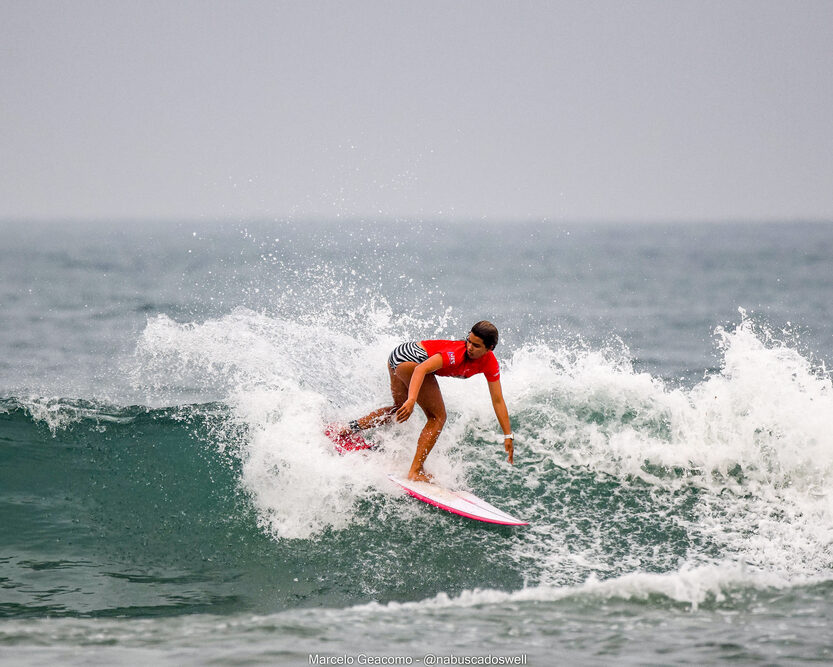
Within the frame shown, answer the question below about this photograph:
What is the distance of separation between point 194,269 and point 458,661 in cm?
4051

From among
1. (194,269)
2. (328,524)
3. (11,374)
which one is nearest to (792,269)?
(194,269)

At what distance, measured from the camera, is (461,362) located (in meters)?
7.51

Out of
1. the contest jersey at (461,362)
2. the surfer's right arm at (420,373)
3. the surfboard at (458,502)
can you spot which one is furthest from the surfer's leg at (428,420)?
the surfer's right arm at (420,373)

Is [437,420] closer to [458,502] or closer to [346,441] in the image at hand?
[458,502]

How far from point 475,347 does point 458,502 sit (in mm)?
1461

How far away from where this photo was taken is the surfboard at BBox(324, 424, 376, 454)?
825 cm

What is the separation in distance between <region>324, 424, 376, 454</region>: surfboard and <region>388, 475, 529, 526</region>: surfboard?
0.48 metres

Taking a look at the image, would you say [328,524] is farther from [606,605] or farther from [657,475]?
[657,475]

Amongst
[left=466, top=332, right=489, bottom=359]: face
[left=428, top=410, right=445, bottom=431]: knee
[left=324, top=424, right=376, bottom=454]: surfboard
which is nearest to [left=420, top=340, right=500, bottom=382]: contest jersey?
[left=466, top=332, right=489, bottom=359]: face

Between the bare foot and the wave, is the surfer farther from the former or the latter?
the wave

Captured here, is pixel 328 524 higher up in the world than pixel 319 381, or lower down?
lower down

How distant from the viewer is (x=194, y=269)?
43.7m

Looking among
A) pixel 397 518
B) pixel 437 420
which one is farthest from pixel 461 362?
pixel 397 518

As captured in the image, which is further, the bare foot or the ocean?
the bare foot
